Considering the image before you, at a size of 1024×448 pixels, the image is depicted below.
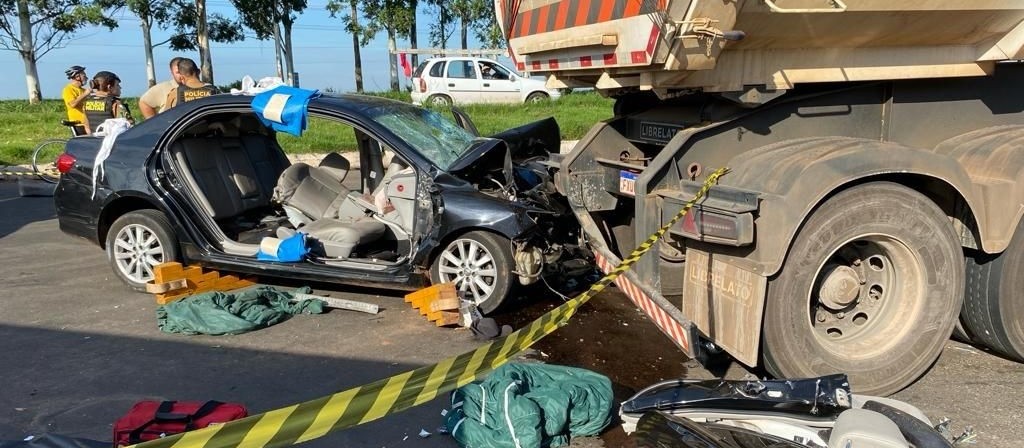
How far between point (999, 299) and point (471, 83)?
64.6 feet

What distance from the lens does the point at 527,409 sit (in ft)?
11.1

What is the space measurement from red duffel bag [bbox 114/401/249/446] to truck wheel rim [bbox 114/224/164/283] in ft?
9.93

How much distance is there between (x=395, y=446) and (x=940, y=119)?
11.3ft

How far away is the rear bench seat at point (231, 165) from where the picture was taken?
6.34 m

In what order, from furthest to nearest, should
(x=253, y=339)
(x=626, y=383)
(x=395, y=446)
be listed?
(x=253, y=339) < (x=626, y=383) < (x=395, y=446)

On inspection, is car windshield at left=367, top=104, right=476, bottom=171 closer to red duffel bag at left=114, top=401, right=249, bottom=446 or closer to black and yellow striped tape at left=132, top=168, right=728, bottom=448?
red duffel bag at left=114, top=401, right=249, bottom=446

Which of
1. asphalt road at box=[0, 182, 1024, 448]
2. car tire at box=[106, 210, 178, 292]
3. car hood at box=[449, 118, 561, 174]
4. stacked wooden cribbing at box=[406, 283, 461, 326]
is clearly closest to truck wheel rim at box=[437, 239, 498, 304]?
stacked wooden cribbing at box=[406, 283, 461, 326]

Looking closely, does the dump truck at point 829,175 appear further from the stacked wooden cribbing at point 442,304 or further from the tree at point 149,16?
the tree at point 149,16

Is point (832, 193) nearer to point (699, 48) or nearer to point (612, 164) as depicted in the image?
point (699, 48)

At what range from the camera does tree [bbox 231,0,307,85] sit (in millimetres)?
36094

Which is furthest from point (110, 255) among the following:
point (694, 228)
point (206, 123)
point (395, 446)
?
point (694, 228)

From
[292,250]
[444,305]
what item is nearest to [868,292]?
[444,305]

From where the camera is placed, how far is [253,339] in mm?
5098

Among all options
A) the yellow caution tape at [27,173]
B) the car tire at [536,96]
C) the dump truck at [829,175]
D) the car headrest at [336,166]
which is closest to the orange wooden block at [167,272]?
the car headrest at [336,166]
